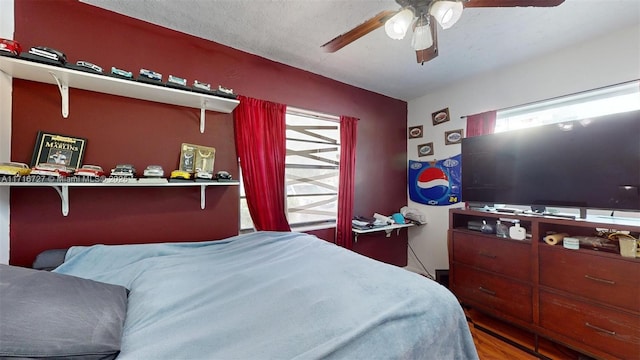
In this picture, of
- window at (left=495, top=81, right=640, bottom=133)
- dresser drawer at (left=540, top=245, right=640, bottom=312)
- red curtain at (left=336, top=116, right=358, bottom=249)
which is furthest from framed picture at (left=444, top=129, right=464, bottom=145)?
dresser drawer at (left=540, top=245, right=640, bottom=312)

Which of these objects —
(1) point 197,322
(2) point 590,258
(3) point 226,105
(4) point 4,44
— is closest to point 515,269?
(2) point 590,258

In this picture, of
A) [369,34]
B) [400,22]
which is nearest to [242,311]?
[400,22]

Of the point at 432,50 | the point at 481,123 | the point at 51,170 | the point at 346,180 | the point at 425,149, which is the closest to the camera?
the point at 51,170

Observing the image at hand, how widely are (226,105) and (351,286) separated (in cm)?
160

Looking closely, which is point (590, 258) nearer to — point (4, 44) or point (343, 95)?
point (343, 95)

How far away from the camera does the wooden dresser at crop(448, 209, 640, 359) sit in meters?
1.38

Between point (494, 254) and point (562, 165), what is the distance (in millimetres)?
832

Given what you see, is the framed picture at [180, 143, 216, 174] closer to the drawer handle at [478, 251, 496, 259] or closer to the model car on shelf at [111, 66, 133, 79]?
the model car on shelf at [111, 66, 133, 79]

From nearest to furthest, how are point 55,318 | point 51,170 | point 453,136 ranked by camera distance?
point 55,318 < point 51,170 < point 453,136

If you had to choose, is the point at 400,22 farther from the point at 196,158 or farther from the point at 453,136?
the point at 453,136

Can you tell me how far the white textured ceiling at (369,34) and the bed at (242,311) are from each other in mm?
1615

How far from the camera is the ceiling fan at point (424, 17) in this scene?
1129 mm

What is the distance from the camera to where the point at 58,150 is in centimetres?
141

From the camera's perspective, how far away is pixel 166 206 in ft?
5.73
